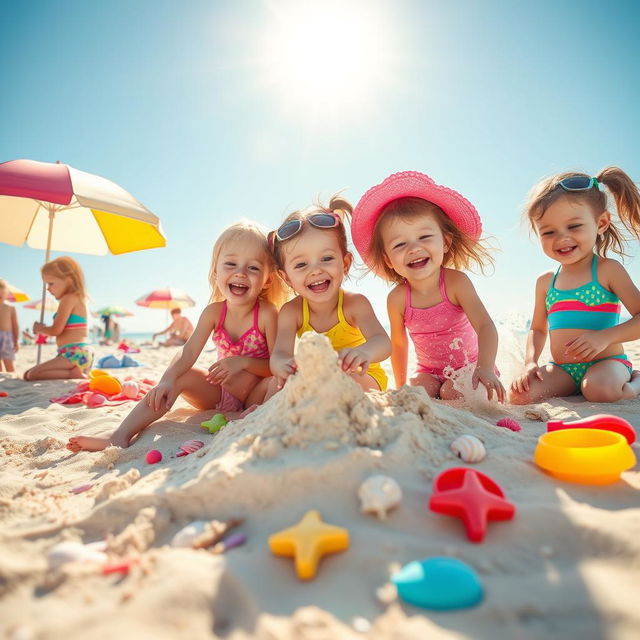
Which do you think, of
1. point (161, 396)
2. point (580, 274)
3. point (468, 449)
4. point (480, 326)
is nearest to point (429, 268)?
point (480, 326)

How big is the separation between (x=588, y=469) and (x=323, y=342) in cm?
106

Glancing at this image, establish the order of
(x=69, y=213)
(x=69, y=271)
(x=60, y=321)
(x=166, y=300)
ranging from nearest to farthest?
(x=60, y=321), (x=69, y=271), (x=69, y=213), (x=166, y=300)

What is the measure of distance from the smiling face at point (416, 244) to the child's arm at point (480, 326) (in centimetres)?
25

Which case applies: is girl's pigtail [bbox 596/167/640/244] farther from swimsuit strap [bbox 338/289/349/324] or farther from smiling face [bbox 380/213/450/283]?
swimsuit strap [bbox 338/289/349/324]

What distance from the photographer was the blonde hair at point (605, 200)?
3.42 metres

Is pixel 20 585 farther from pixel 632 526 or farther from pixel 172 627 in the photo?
pixel 632 526

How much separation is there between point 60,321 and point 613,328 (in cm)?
637

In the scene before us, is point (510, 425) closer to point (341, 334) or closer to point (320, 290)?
point (341, 334)

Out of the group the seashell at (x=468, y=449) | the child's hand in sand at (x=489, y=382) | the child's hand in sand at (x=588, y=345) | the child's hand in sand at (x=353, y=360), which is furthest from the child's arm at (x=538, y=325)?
the seashell at (x=468, y=449)

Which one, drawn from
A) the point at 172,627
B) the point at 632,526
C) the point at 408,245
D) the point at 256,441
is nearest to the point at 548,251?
the point at 408,245

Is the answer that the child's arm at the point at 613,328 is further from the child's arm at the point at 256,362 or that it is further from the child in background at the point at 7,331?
the child in background at the point at 7,331

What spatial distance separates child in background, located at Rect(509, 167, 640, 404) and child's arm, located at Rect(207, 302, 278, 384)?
2083 mm

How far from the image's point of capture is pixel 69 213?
21.5ft

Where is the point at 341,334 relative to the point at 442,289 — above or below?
below
